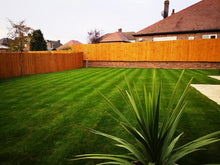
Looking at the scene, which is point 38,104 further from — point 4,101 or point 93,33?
point 93,33

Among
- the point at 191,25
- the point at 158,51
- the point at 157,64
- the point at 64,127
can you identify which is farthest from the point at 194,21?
the point at 64,127

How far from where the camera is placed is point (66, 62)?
51.3 feet

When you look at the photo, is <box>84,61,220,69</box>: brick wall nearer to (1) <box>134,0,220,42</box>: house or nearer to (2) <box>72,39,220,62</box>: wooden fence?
(2) <box>72,39,220,62</box>: wooden fence

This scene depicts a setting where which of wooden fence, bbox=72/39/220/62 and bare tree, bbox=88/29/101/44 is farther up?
bare tree, bbox=88/29/101/44

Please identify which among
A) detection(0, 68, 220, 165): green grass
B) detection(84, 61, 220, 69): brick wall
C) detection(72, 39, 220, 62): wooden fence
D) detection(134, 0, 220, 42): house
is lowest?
detection(0, 68, 220, 165): green grass

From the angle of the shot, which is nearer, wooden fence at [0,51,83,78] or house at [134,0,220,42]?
wooden fence at [0,51,83,78]

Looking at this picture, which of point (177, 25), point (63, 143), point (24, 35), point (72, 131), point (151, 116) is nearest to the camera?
point (151, 116)

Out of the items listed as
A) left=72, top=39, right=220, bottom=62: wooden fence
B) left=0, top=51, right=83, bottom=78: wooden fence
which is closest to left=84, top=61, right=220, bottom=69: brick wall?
left=72, top=39, right=220, bottom=62: wooden fence

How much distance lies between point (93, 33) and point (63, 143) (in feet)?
164

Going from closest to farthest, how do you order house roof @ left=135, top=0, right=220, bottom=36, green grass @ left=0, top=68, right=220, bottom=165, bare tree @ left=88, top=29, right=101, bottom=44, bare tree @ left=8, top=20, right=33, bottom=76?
1. green grass @ left=0, top=68, right=220, bottom=165
2. bare tree @ left=8, top=20, right=33, bottom=76
3. house roof @ left=135, top=0, right=220, bottom=36
4. bare tree @ left=88, top=29, right=101, bottom=44

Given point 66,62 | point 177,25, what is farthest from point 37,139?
point 177,25

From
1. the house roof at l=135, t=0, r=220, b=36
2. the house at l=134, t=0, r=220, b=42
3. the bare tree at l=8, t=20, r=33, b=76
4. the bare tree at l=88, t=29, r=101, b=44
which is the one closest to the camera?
the bare tree at l=8, t=20, r=33, b=76

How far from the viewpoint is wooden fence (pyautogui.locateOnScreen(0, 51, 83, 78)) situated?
10.2m

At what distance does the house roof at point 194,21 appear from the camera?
741 inches
